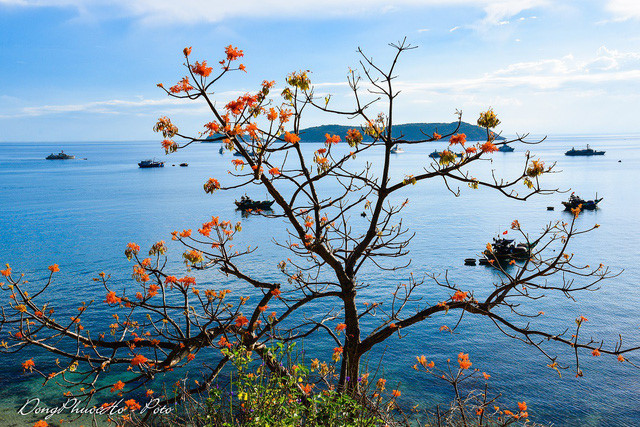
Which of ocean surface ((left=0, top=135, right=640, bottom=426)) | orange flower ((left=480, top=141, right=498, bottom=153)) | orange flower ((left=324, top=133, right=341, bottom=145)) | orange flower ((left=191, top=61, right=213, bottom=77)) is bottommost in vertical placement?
ocean surface ((left=0, top=135, right=640, bottom=426))

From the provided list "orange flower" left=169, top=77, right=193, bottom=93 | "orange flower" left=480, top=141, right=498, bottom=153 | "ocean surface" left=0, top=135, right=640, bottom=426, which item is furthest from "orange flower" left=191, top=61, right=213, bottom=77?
"ocean surface" left=0, top=135, right=640, bottom=426

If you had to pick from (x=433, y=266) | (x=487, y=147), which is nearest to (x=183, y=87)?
(x=487, y=147)

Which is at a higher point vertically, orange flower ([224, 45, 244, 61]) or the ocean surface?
orange flower ([224, 45, 244, 61])

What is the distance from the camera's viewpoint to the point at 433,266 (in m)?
40.8

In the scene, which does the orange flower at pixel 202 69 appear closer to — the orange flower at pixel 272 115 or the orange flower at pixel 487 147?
the orange flower at pixel 272 115

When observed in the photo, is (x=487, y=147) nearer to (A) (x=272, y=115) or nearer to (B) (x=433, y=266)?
(A) (x=272, y=115)

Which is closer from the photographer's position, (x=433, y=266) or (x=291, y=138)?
(x=291, y=138)

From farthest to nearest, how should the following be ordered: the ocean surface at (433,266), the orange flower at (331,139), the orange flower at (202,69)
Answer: the ocean surface at (433,266) → the orange flower at (331,139) → the orange flower at (202,69)

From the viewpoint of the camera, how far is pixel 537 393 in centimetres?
2080

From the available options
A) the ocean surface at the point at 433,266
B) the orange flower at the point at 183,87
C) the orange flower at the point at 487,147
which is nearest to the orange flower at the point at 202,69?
the orange flower at the point at 183,87

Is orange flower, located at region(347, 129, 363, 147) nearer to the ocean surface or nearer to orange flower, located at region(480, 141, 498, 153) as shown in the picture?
orange flower, located at region(480, 141, 498, 153)

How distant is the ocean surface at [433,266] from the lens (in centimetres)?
2084

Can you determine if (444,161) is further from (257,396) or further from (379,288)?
(379,288)

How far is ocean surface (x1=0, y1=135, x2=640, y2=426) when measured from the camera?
2084 cm
